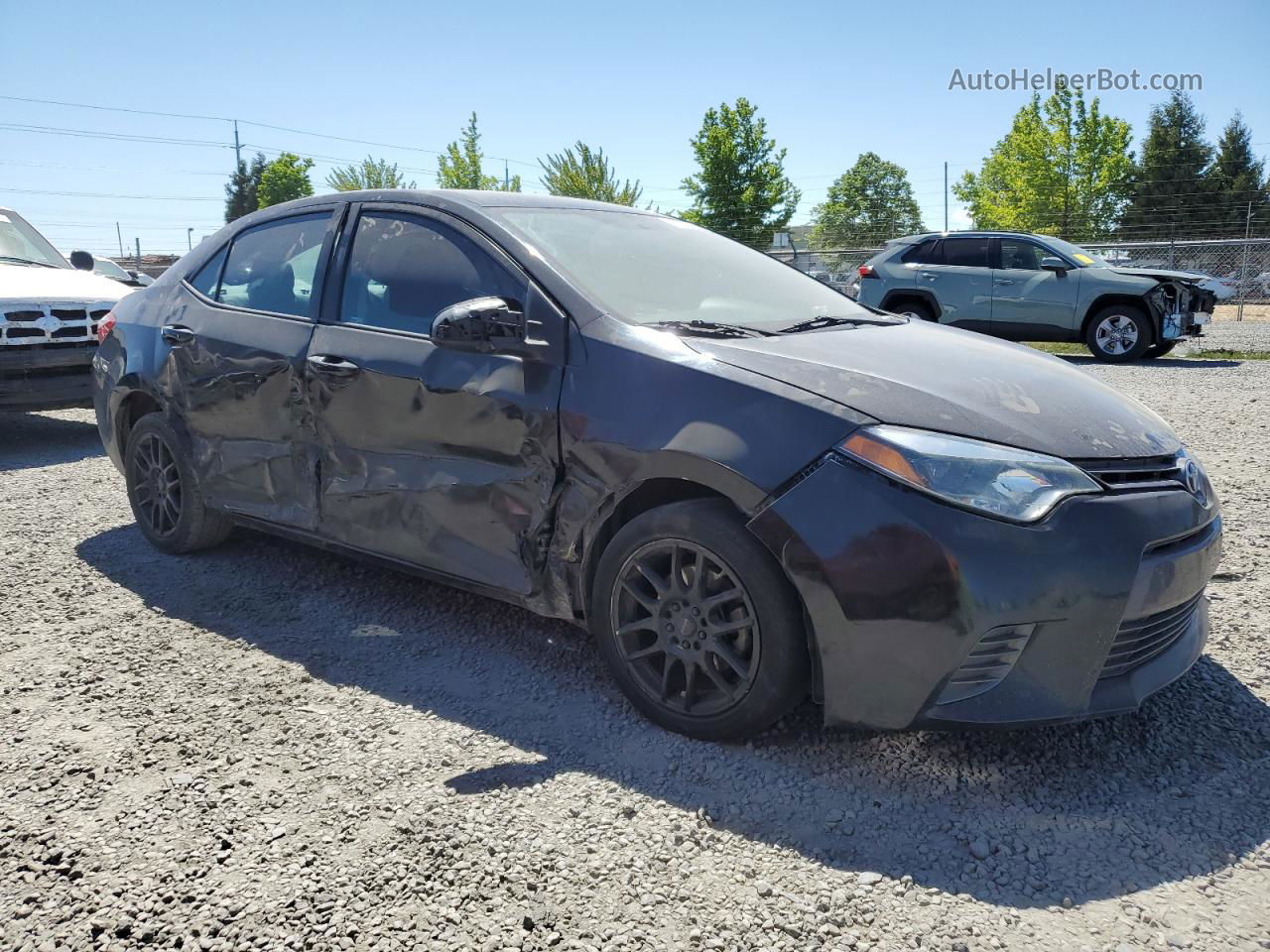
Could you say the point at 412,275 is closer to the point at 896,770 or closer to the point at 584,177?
the point at 896,770

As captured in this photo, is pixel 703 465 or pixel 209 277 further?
pixel 209 277

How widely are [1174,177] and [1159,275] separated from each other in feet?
168

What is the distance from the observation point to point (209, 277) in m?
4.53

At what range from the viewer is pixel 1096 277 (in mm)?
12586

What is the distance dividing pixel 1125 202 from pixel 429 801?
176 ft

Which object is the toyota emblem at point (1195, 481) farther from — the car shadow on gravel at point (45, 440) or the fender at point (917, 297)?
the fender at point (917, 297)

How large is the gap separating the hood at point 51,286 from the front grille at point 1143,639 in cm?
724

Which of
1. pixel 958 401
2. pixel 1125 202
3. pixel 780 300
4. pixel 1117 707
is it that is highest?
pixel 1125 202

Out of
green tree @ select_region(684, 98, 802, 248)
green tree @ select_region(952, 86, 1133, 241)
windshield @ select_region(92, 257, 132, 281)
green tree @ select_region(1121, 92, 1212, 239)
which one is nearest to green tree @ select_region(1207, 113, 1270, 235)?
green tree @ select_region(1121, 92, 1212, 239)

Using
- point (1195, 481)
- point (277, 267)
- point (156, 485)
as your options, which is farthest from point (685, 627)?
point (156, 485)

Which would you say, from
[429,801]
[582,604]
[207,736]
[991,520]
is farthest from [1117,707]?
[207,736]

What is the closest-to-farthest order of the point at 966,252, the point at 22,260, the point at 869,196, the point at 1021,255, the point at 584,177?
the point at 22,260 < the point at 1021,255 < the point at 966,252 < the point at 584,177 < the point at 869,196

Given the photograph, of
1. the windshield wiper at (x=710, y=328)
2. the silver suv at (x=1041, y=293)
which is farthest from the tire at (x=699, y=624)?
the silver suv at (x=1041, y=293)

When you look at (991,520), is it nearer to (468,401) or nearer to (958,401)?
(958,401)
